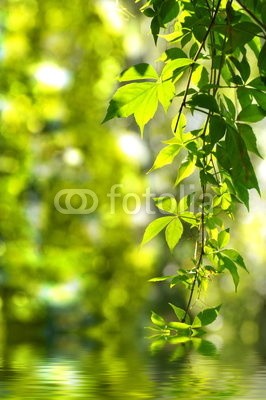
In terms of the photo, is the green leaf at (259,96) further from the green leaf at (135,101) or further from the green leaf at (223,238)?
the green leaf at (223,238)

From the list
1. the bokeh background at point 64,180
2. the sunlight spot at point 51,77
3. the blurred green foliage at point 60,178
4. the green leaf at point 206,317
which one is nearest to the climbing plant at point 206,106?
the green leaf at point 206,317

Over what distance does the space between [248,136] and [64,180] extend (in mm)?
8061

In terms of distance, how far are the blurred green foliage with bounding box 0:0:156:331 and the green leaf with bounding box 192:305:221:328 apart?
25.4ft

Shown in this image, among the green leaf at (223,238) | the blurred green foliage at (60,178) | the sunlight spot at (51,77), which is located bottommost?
the green leaf at (223,238)

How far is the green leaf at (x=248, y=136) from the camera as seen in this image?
1.35m

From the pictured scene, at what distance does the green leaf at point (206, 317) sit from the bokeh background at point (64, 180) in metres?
7.62

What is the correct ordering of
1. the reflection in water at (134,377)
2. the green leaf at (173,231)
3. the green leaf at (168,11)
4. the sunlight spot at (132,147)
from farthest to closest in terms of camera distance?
the sunlight spot at (132,147) < the reflection in water at (134,377) < the green leaf at (173,231) < the green leaf at (168,11)

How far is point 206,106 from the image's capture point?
1.31 metres

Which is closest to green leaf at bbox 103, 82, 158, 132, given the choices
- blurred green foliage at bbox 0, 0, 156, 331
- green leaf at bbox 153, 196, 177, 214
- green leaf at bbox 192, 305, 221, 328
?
green leaf at bbox 153, 196, 177, 214

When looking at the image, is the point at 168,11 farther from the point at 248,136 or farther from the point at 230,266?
the point at 230,266

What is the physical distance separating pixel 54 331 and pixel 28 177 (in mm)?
1693

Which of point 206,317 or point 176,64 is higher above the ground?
point 176,64

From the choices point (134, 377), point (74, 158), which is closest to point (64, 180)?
point (74, 158)

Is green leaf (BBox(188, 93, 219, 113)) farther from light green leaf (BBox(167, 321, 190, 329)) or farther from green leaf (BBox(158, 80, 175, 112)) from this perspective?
light green leaf (BBox(167, 321, 190, 329))
